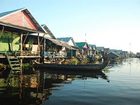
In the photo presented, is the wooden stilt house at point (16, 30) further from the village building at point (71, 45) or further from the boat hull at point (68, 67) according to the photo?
the village building at point (71, 45)

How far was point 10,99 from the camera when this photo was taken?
35.3 ft

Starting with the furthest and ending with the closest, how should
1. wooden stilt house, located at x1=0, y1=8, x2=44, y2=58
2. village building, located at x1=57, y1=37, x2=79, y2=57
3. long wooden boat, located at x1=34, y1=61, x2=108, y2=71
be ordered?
1. village building, located at x1=57, y1=37, x2=79, y2=57
2. long wooden boat, located at x1=34, y1=61, x2=108, y2=71
3. wooden stilt house, located at x1=0, y1=8, x2=44, y2=58

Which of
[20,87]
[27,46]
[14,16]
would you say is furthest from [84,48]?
[20,87]

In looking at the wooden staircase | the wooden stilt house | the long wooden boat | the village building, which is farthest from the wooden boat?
the village building

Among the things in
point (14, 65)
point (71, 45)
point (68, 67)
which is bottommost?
point (68, 67)

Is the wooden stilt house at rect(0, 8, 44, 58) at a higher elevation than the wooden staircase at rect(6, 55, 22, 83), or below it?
higher

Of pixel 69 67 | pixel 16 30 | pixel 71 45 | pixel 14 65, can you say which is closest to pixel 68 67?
pixel 69 67

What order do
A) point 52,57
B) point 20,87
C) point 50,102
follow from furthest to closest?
point 52,57 → point 20,87 → point 50,102

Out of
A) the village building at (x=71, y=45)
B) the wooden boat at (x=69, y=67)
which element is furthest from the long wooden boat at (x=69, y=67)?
the village building at (x=71, y=45)

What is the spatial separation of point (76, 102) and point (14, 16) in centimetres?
1703

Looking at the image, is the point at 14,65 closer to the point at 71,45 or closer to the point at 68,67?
the point at 68,67

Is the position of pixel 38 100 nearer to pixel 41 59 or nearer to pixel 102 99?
pixel 102 99

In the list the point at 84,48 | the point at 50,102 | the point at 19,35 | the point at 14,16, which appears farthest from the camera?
the point at 84,48

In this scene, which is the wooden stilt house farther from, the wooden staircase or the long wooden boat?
the long wooden boat
